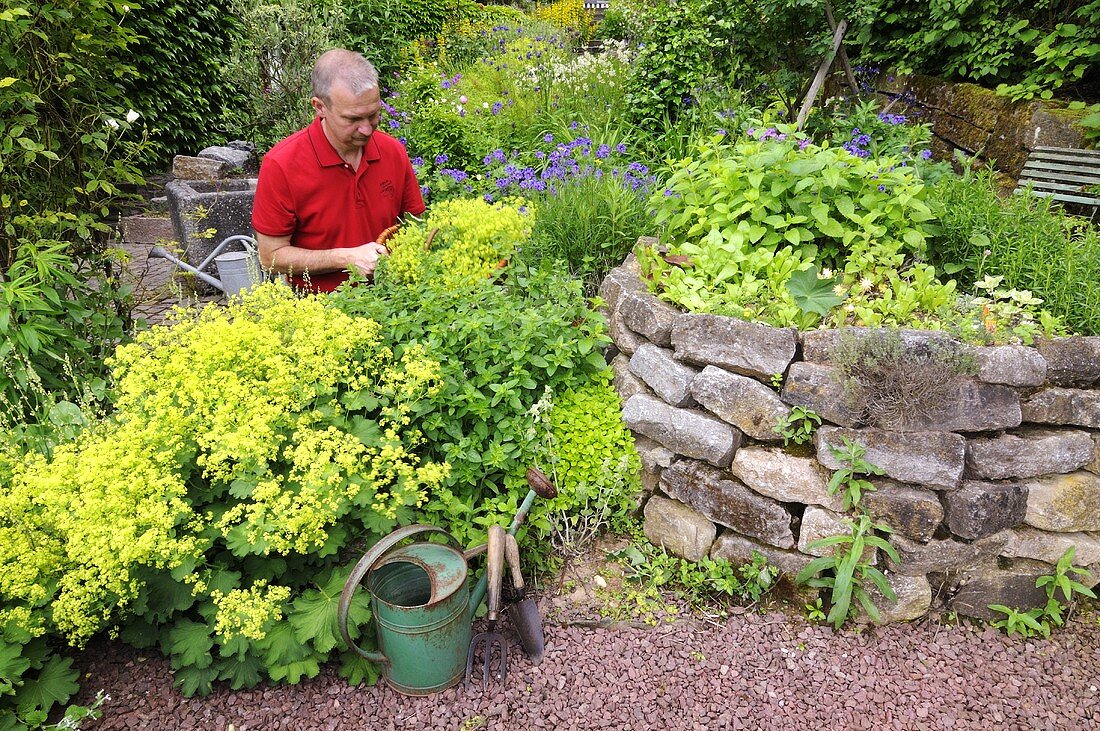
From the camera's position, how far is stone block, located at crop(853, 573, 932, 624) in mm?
2525

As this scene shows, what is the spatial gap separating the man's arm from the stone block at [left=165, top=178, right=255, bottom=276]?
79.3 inches

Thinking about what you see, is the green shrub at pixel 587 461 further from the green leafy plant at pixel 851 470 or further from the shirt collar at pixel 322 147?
the shirt collar at pixel 322 147

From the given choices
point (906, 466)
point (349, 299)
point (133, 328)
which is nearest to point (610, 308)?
point (349, 299)

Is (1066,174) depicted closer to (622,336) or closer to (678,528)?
(622,336)

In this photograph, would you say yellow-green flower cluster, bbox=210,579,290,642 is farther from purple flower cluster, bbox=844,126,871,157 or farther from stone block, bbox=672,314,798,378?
purple flower cluster, bbox=844,126,871,157

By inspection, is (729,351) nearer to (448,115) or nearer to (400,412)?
(400,412)

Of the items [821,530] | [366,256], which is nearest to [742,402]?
[821,530]

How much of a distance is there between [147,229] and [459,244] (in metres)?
4.75

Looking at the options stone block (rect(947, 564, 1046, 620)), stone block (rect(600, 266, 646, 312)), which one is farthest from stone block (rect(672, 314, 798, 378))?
stone block (rect(947, 564, 1046, 620))

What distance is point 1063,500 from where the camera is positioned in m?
2.47

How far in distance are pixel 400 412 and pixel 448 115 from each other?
399 centimetres

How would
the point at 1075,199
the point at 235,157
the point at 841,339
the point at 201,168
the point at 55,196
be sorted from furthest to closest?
the point at 235,157, the point at 201,168, the point at 1075,199, the point at 55,196, the point at 841,339

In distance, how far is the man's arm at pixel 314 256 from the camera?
10.3 ft

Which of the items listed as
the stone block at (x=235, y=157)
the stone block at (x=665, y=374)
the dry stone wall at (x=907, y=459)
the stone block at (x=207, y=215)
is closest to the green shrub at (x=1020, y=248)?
the dry stone wall at (x=907, y=459)
